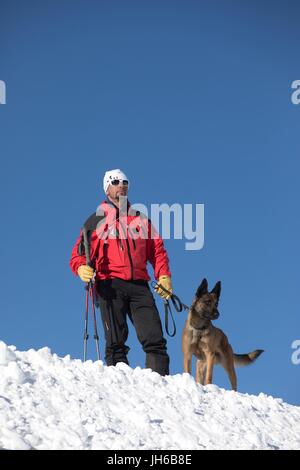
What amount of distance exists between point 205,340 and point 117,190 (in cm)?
300

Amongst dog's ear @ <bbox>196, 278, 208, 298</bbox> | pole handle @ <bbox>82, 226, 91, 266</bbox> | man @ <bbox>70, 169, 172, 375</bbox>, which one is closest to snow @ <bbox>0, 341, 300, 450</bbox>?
man @ <bbox>70, 169, 172, 375</bbox>

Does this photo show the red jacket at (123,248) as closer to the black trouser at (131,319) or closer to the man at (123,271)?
the man at (123,271)

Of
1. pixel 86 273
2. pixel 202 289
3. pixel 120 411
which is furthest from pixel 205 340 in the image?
pixel 120 411

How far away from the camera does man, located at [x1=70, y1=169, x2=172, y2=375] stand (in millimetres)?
8211

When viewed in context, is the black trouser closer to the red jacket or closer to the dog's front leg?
the red jacket

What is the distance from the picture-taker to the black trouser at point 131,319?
812cm

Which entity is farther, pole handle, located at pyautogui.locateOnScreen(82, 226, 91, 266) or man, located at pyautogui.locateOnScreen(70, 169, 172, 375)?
pole handle, located at pyautogui.locateOnScreen(82, 226, 91, 266)

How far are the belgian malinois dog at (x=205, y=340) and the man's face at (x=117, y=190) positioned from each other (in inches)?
103

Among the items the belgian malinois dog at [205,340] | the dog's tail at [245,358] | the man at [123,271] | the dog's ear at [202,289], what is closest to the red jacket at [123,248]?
the man at [123,271]

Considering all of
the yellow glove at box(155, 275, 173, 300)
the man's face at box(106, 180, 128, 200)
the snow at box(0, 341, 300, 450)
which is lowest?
the snow at box(0, 341, 300, 450)

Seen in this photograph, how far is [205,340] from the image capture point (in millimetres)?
10328

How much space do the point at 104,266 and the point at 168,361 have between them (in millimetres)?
1546

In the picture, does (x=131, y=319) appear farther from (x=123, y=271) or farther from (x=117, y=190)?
(x=117, y=190)

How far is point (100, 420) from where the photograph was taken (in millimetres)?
5695
